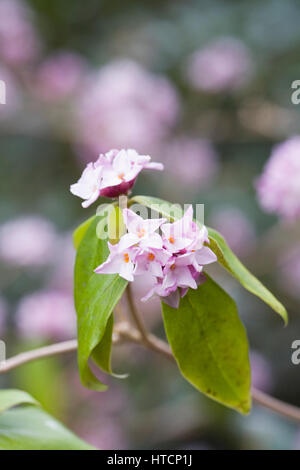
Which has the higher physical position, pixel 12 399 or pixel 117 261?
pixel 117 261

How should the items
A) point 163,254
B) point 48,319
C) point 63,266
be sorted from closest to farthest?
1. point 163,254
2. point 48,319
3. point 63,266

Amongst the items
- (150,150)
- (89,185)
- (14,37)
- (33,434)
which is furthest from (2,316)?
(89,185)

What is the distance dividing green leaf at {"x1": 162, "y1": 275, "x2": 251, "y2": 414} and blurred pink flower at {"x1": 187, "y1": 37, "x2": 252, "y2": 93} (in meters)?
1.42

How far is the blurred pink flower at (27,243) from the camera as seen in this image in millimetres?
1774

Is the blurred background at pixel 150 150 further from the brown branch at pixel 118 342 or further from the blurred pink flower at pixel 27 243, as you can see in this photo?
the brown branch at pixel 118 342

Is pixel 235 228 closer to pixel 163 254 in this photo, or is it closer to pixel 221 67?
pixel 221 67

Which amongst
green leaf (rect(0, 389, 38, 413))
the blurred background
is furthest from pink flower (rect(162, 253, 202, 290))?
the blurred background

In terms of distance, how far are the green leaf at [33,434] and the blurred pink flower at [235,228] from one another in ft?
3.57

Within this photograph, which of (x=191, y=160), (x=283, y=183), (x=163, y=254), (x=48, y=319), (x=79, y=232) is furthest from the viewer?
(x=191, y=160)

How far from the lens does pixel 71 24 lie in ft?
7.25

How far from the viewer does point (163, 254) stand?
482 millimetres

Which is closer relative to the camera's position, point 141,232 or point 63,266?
point 141,232

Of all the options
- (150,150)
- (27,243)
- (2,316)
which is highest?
(150,150)

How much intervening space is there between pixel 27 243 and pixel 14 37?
2.21 feet
